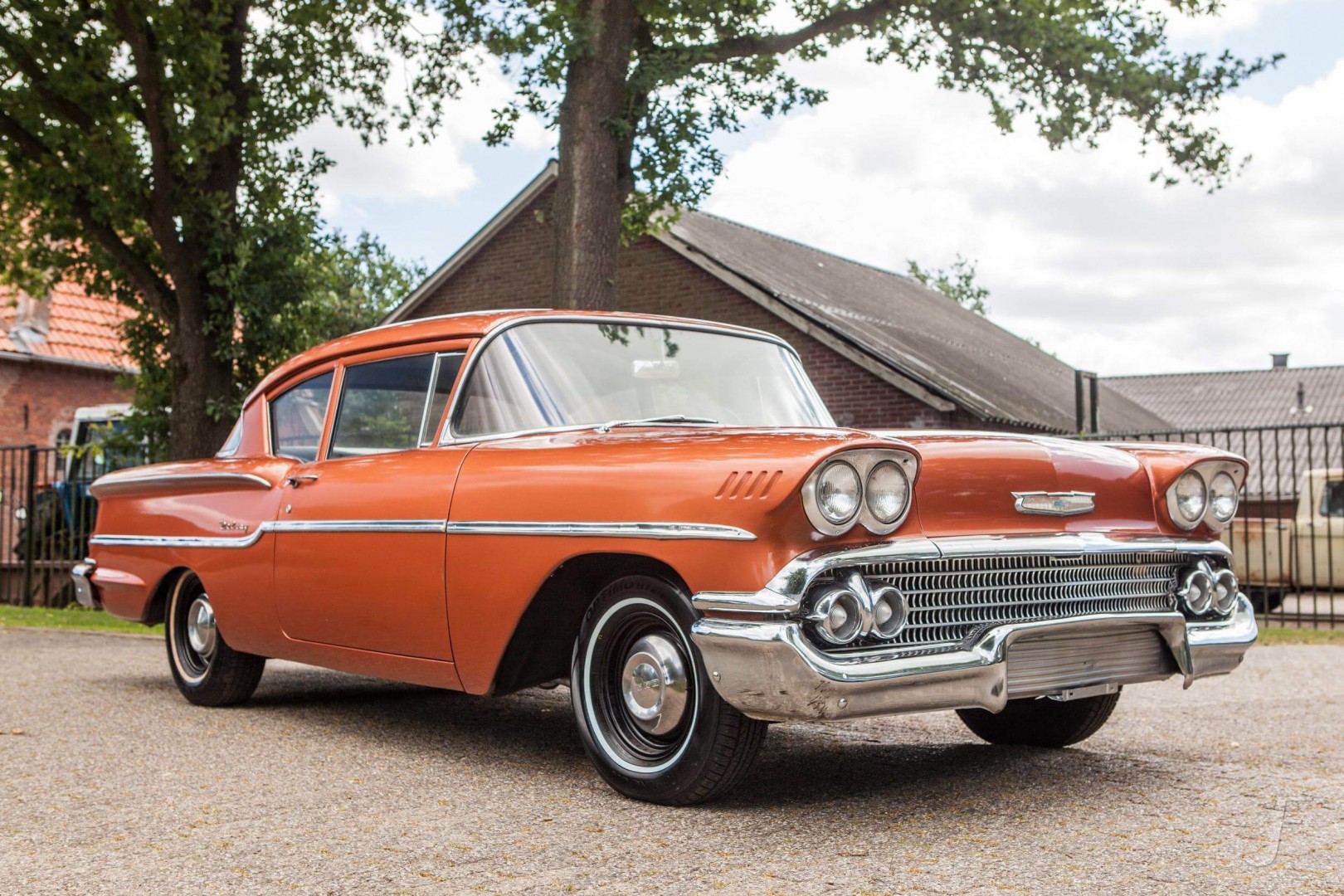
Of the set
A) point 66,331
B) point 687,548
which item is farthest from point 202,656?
point 66,331

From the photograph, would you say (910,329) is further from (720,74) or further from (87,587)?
(87,587)

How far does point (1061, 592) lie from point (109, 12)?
36.6 feet

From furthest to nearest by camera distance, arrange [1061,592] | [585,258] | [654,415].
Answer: [585,258] < [654,415] < [1061,592]

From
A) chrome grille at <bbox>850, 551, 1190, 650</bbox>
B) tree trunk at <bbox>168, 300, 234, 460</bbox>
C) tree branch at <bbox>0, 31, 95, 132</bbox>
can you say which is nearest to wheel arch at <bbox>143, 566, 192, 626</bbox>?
chrome grille at <bbox>850, 551, 1190, 650</bbox>

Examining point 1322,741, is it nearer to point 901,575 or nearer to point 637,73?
point 901,575

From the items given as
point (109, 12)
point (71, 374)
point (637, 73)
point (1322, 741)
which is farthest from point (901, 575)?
point (71, 374)

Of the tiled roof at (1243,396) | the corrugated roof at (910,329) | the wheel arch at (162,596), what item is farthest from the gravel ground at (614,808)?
the tiled roof at (1243,396)

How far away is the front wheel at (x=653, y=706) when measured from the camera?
3754mm

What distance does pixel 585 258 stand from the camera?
34.9 ft

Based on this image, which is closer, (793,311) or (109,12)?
(109,12)

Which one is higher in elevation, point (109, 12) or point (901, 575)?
point (109, 12)

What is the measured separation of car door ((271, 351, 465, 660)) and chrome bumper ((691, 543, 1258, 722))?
53.0 inches

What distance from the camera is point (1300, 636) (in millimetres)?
10523

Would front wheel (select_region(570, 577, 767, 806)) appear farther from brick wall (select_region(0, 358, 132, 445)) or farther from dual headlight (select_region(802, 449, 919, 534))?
brick wall (select_region(0, 358, 132, 445))
